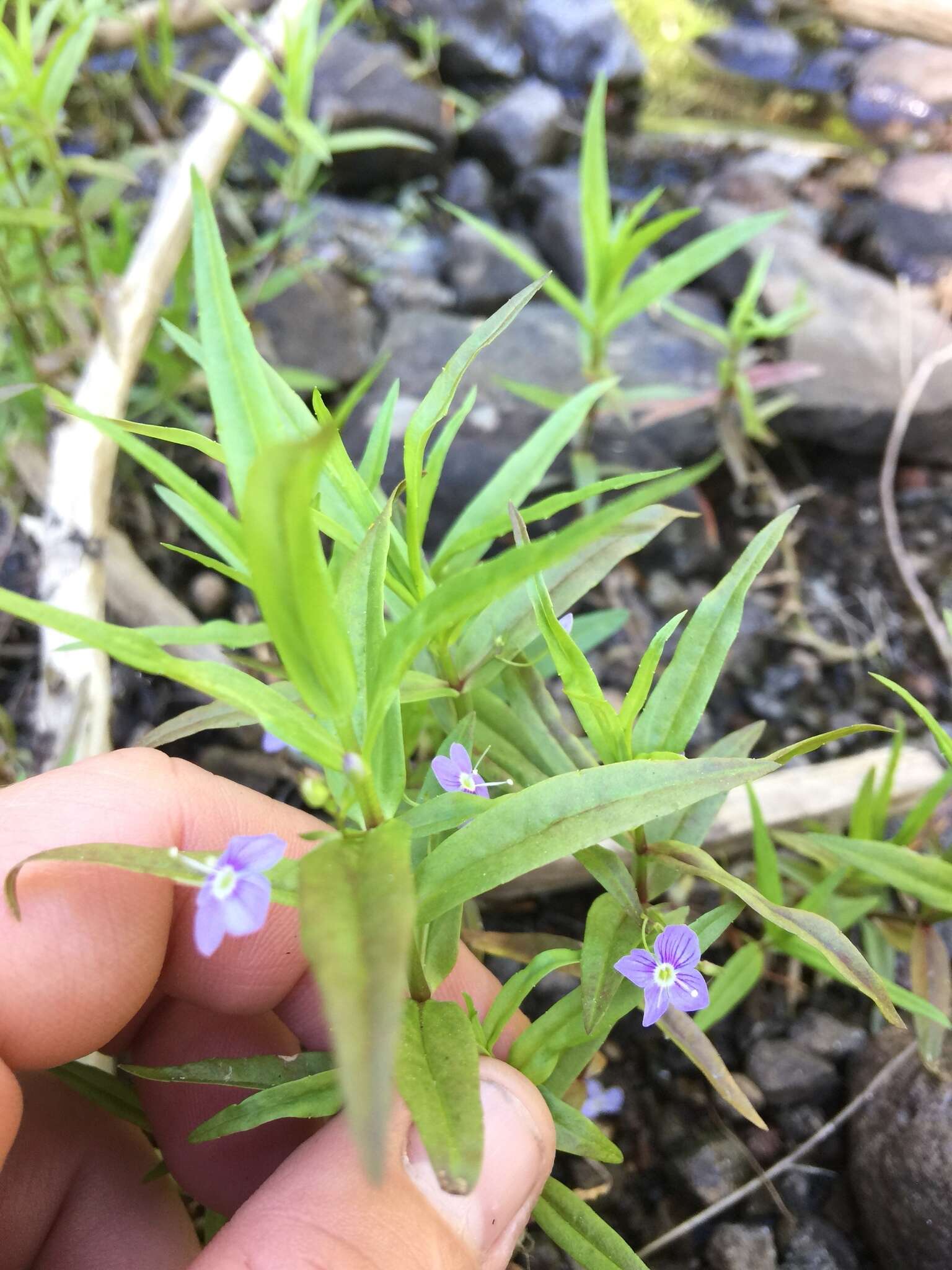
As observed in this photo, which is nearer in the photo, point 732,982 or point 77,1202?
point 77,1202

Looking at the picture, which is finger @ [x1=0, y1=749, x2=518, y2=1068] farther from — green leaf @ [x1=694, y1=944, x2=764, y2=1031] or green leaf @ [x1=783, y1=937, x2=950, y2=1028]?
green leaf @ [x1=783, y1=937, x2=950, y2=1028]

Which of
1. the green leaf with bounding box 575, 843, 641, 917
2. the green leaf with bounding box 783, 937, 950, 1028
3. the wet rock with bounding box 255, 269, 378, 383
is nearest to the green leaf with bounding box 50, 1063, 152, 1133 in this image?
the green leaf with bounding box 575, 843, 641, 917

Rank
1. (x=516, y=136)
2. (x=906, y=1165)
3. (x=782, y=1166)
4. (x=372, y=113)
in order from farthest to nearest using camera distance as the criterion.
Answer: (x=516, y=136) → (x=372, y=113) → (x=782, y=1166) → (x=906, y=1165)

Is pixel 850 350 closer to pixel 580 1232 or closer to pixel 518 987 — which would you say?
pixel 518 987

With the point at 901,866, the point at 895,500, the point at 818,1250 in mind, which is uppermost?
the point at 901,866

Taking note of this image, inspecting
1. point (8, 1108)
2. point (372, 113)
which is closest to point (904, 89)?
point (372, 113)

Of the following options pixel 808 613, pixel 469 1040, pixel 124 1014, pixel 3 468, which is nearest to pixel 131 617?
pixel 3 468
